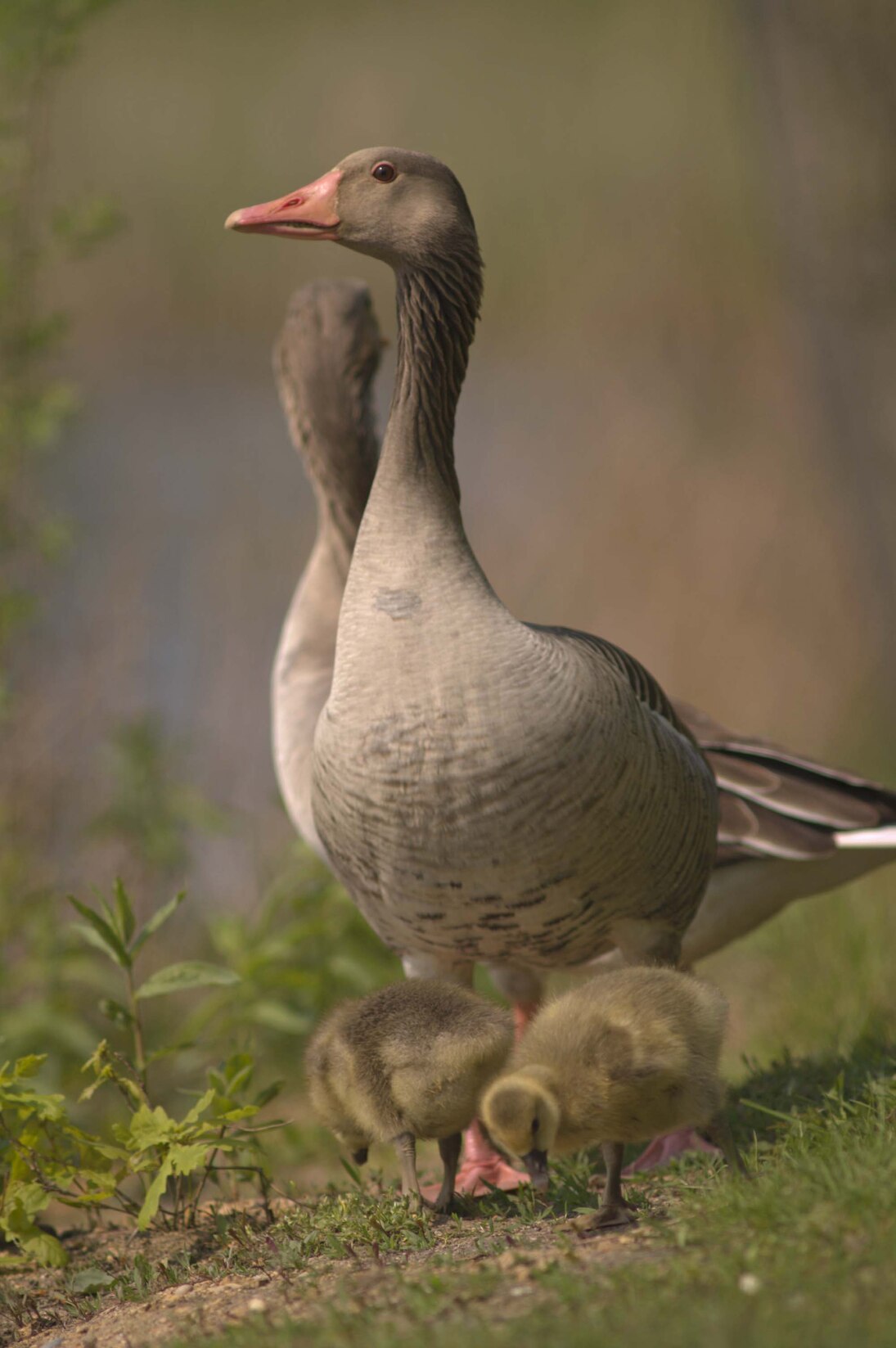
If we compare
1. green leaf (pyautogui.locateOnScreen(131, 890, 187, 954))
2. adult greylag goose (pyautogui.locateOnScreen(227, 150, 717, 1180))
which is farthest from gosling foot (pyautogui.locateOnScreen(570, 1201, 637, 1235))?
green leaf (pyautogui.locateOnScreen(131, 890, 187, 954))

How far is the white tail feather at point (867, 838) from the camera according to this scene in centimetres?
523

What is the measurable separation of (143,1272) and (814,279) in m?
5.12

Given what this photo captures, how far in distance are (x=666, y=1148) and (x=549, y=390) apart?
10294 millimetres

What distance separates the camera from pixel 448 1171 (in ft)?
12.2

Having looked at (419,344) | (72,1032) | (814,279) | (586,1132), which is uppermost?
(814,279)

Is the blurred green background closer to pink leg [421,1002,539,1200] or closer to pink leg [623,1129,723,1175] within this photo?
pink leg [421,1002,539,1200]

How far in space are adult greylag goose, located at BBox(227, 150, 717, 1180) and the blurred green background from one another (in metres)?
2.05

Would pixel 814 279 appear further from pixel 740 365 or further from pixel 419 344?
pixel 740 365

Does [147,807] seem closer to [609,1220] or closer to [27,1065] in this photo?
[27,1065]

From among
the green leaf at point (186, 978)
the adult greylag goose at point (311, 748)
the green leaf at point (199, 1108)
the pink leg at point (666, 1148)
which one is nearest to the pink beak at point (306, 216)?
the adult greylag goose at point (311, 748)

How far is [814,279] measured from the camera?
6.73 metres

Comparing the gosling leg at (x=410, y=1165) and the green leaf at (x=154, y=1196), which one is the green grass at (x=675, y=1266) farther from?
the green leaf at (x=154, y=1196)

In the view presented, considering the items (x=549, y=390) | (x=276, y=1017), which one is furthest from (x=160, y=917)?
(x=549, y=390)

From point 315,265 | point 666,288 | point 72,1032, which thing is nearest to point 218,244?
point 315,265
